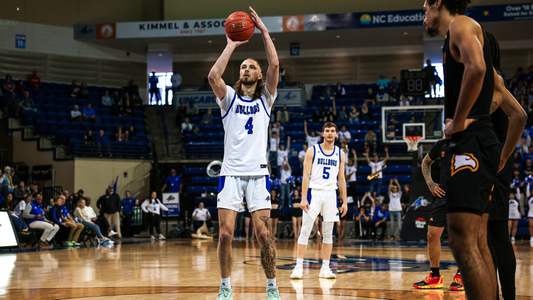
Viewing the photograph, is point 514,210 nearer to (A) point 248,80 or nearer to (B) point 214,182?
(B) point 214,182

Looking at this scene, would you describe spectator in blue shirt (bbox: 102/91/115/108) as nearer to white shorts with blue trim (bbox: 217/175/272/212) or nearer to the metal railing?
the metal railing

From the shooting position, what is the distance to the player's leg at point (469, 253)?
2.83 meters

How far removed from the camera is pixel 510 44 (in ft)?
87.4

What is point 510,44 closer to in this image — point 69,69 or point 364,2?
point 364,2

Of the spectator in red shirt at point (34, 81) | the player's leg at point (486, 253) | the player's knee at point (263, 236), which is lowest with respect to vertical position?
the player's knee at point (263, 236)

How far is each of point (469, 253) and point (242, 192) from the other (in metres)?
2.39

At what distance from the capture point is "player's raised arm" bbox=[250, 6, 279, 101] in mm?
4711

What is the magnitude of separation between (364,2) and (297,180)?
11.0 metres

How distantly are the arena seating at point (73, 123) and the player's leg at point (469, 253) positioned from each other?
19.9 m

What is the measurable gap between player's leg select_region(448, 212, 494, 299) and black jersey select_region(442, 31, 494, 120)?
58cm

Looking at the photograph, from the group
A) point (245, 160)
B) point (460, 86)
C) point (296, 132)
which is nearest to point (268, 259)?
point (245, 160)

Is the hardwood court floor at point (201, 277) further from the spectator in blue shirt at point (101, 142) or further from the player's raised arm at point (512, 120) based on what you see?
the spectator in blue shirt at point (101, 142)

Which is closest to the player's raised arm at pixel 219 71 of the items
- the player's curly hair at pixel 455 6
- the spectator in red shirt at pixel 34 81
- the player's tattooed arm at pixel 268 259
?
the player's tattooed arm at pixel 268 259

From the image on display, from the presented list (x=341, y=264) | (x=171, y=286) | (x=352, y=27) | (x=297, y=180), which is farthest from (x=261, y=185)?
(x=352, y=27)
